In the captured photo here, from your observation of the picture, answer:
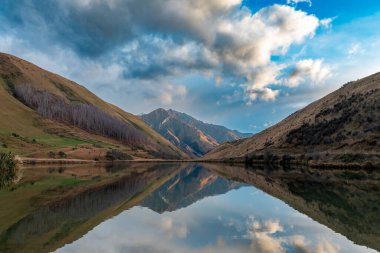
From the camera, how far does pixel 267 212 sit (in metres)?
26.3

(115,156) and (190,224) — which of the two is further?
(115,156)

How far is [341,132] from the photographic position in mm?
97125

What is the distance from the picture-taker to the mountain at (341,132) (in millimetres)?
83938

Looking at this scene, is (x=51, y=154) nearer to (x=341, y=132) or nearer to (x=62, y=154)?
(x=62, y=154)

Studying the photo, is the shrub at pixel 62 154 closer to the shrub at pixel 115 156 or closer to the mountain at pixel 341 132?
the shrub at pixel 115 156

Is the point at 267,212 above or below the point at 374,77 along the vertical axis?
below

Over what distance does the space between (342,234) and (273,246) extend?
17.2ft

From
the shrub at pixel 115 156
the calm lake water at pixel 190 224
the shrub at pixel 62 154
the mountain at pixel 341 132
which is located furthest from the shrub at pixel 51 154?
the calm lake water at pixel 190 224

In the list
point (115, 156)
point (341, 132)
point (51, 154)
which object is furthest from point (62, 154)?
point (341, 132)

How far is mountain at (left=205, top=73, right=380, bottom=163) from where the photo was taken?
8394 centimetres

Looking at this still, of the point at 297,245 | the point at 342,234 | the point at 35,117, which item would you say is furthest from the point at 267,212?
the point at 35,117

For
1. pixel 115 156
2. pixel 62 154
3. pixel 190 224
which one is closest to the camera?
pixel 190 224

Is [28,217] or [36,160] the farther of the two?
[36,160]

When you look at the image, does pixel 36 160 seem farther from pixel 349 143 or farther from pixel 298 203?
pixel 298 203
